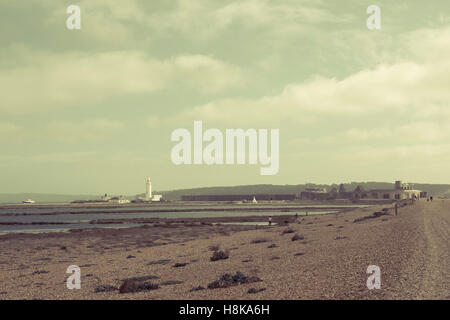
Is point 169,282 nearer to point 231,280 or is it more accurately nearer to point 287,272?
point 231,280

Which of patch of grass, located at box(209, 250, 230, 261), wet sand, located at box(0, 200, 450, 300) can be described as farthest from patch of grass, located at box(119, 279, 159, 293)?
patch of grass, located at box(209, 250, 230, 261)

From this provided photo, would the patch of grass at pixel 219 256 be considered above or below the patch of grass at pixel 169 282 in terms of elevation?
below

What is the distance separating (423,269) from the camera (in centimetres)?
1738

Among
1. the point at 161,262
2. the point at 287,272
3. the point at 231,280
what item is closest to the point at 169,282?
the point at 231,280

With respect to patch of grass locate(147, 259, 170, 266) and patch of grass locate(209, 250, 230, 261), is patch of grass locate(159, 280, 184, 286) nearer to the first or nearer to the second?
patch of grass locate(209, 250, 230, 261)

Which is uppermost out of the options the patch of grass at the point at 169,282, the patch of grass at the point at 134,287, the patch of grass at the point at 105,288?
the patch of grass at the point at 134,287

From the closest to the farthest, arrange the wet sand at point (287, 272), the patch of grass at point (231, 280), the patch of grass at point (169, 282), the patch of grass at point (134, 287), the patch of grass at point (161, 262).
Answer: the wet sand at point (287, 272)
the patch of grass at point (231, 280)
the patch of grass at point (134, 287)
the patch of grass at point (169, 282)
the patch of grass at point (161, 262)

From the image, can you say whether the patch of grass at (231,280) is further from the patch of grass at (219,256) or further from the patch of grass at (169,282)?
the patch of grass at (219,256)

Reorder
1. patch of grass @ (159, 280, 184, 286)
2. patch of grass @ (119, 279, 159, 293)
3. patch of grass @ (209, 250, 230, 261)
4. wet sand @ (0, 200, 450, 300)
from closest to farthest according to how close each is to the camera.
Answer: wet sand @ (0, 200, 450, 300) < patch of grass @ (119, 279, 159, 293) < patch of grass @ (159, 280, 184, 286) < patch of grass @ (209, 250, 230, 261)

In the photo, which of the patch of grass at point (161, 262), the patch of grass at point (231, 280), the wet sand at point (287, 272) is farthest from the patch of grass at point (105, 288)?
the patch of grass at point (161, 262)

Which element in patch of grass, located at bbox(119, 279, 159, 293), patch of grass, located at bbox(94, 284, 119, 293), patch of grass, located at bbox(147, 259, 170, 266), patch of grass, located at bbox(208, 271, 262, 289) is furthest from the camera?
patch of grass, located at bbox(147, 259, 170, 266)
